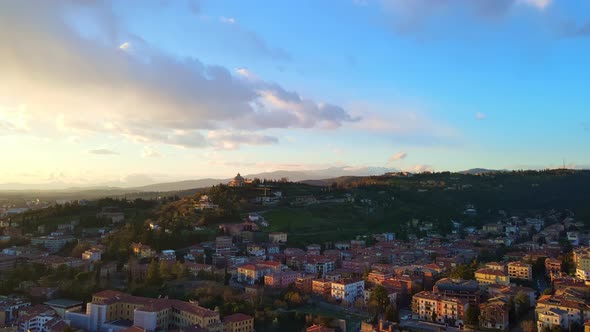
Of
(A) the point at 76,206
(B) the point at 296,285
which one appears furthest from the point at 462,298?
(A) the point at 76,206

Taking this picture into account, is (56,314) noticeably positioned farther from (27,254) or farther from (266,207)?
(266,207)

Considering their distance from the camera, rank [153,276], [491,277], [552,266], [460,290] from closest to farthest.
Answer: [460,290], [491,277], [153,276], [552,266]

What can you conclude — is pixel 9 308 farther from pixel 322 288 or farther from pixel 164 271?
pixel 322 288

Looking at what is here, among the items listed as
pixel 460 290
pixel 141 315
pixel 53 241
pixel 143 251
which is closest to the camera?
pixel 141 315

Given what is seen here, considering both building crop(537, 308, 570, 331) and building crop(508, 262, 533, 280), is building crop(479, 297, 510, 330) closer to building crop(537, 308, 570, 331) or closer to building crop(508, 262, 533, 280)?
building crop(537, 308, 570, 331)

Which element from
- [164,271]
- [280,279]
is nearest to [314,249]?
[280,279]

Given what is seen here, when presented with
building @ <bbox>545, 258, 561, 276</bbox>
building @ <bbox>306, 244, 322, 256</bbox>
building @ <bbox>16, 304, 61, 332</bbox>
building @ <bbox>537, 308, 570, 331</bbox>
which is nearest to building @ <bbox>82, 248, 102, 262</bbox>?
building @ <bbox>16, 304, 61, 332</bbox>

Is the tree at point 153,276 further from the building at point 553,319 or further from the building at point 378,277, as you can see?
the building at point 553,319
